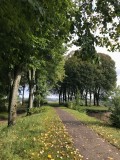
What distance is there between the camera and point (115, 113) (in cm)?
2439

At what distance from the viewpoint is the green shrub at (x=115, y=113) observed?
2400cm

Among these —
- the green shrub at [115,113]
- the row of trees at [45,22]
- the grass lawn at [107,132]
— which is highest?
the row of trees at [45,22]

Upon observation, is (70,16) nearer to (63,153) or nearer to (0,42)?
(0,42)

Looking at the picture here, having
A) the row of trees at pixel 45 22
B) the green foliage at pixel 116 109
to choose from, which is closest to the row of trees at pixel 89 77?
the green foliage at pixel 116 109

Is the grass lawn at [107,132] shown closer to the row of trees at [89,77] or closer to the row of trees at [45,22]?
the row of trees at [45,22]

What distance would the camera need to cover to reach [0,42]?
7801mm

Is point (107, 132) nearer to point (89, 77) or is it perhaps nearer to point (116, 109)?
point (116, 109)

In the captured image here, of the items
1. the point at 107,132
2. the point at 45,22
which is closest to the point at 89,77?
the point at 107,132

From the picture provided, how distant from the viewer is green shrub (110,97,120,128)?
2400 cm

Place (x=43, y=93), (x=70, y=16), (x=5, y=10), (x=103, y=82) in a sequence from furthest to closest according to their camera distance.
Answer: (x=103, y=82) < (x=43, y=93) < (x=70, y=16) < (x=5, y=10)

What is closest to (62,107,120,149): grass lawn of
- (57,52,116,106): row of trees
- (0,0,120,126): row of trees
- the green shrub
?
the green shrub

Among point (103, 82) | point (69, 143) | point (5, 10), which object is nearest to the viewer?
point (5, 10)

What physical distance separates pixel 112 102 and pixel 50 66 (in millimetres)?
19784

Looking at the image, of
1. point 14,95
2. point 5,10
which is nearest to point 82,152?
point 5,10
